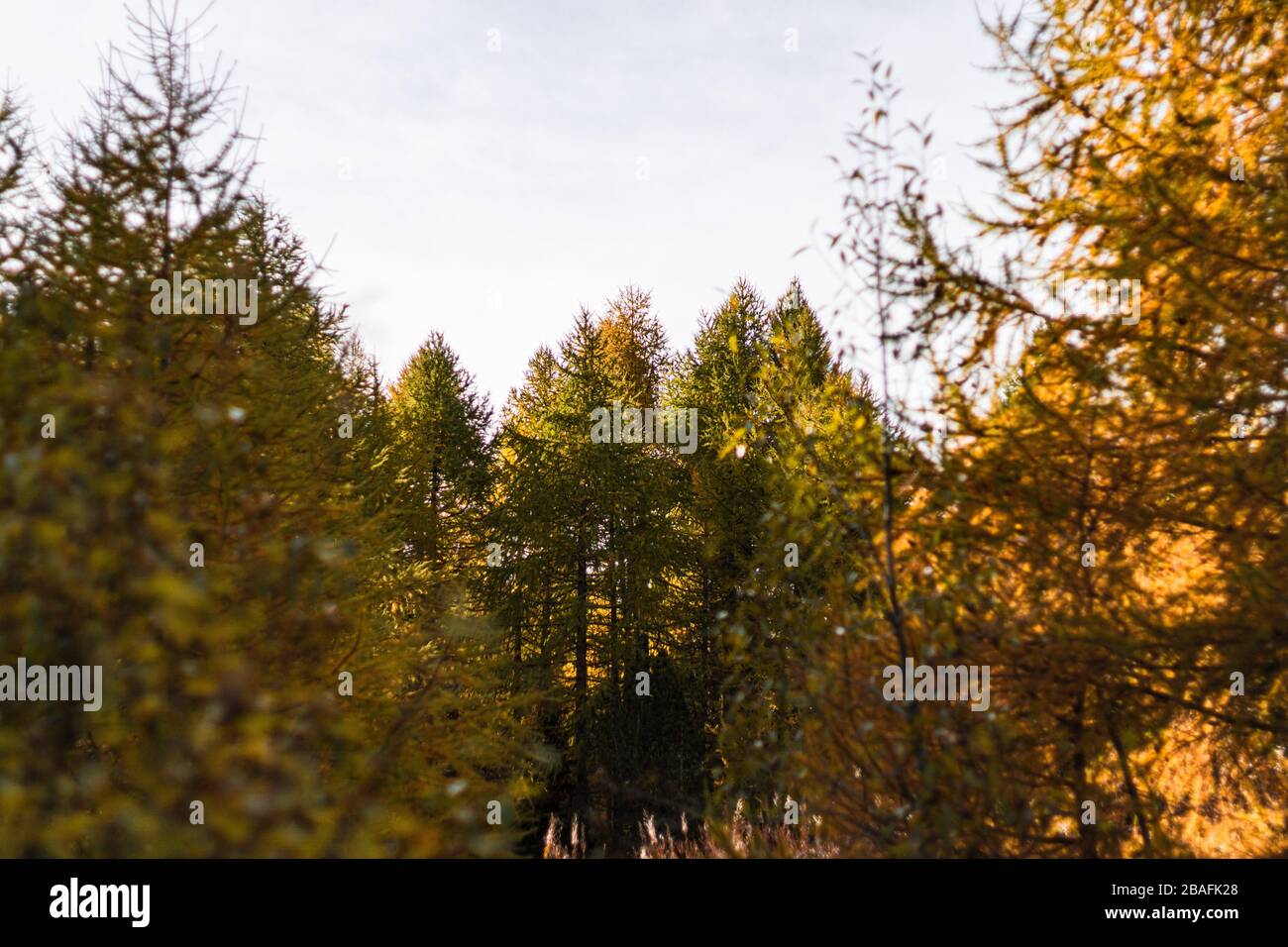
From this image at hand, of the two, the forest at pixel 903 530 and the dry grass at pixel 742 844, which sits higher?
the forest at pixel 903 530

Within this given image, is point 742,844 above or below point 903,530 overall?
below

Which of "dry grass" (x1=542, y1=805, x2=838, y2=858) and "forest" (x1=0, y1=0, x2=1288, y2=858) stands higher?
"forest" (x1=0, y1=0, x2=1288, y2=858)

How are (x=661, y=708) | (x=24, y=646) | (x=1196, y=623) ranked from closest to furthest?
(x=24, y=646), (x=1196, y=623), (x=661, y=708)

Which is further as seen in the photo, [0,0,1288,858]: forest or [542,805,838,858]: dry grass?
[542,805,838,858]: dry grass

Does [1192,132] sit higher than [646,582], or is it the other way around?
[1192,132]

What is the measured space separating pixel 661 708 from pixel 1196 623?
563 inches

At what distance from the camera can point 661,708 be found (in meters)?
17.4

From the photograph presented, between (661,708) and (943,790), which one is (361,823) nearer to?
(943,790)

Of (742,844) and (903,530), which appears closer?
(903,530)

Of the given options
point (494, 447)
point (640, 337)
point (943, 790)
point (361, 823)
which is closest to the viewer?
point (361, 823)

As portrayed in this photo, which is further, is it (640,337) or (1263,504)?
(640,337)

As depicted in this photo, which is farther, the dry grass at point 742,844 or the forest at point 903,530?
the dry grass at point 742,844
